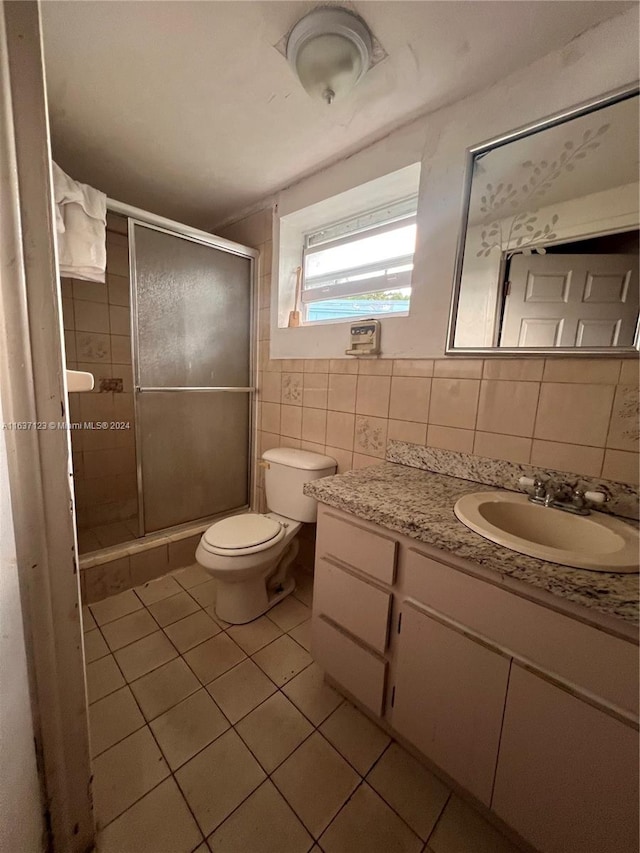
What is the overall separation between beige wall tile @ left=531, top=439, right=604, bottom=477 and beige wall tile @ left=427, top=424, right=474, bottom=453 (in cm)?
21

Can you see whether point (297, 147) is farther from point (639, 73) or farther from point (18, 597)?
point (18, 597)

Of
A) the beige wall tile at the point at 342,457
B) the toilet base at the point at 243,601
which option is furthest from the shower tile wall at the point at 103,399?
the beige wall tile at the point at 342,457

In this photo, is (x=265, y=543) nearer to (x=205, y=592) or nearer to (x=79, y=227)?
(x=205, y=592)

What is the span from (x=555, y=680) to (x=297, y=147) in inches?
80.7

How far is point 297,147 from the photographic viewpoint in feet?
4.81

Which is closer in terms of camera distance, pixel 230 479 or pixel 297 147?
pixel 297 147

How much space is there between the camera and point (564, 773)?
71 cm

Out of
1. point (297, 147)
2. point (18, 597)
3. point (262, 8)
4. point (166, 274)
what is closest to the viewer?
point (18, 597)

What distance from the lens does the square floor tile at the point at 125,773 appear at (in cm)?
90

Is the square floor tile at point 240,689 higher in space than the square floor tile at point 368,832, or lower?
higher

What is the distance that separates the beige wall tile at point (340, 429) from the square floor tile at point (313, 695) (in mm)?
975

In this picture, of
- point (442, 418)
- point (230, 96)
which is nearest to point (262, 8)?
point (230, 96)

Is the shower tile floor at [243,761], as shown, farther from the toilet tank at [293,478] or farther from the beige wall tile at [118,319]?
the beige wall tile at [118,319]

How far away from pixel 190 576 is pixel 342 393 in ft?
4.50
